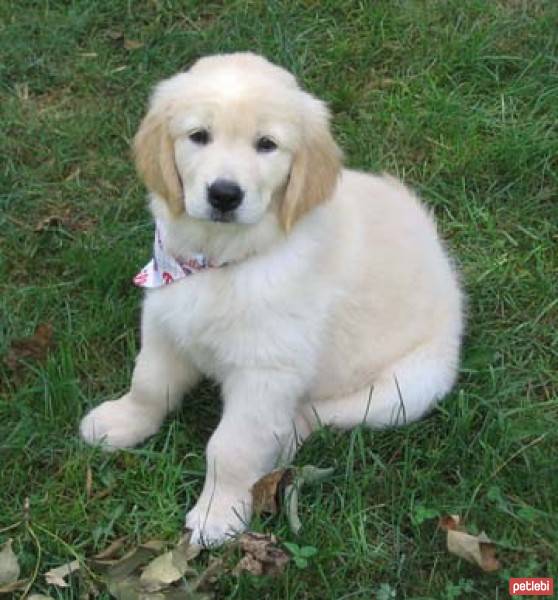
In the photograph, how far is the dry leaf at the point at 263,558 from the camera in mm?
2732

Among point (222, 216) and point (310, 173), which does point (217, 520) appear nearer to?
point (222, 216)

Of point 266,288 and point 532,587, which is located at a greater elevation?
point 266,288

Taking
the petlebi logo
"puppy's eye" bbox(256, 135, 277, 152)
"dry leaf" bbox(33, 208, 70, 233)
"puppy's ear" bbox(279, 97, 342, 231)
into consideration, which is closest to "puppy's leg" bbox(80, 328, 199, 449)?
"puppy's ear" bbox(279, 97, 342, 231)

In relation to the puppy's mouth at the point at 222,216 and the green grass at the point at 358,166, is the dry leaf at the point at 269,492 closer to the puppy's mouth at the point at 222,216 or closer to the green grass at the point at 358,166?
the green grass at the point at 358,166

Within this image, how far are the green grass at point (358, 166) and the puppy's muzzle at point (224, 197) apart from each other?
85cm

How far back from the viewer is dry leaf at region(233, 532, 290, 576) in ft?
8.96

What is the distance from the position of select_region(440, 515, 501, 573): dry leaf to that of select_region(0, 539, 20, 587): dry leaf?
1.22 metres

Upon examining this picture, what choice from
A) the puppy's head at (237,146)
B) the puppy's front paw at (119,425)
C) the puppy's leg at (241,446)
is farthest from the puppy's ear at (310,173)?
the puppy's front paw at (119,425)

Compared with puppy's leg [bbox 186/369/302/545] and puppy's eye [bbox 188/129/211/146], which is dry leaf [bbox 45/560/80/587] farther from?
puppy's eye [bbox 188/129/211/146]

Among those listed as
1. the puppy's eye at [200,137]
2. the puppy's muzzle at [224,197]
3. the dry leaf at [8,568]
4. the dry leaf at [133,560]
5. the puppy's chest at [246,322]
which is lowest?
the dry leaf at [8,568]

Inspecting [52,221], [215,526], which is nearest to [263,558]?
[215,526]

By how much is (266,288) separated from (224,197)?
1.15 ft

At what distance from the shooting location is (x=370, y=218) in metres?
3.11

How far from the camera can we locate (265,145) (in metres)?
2.62
